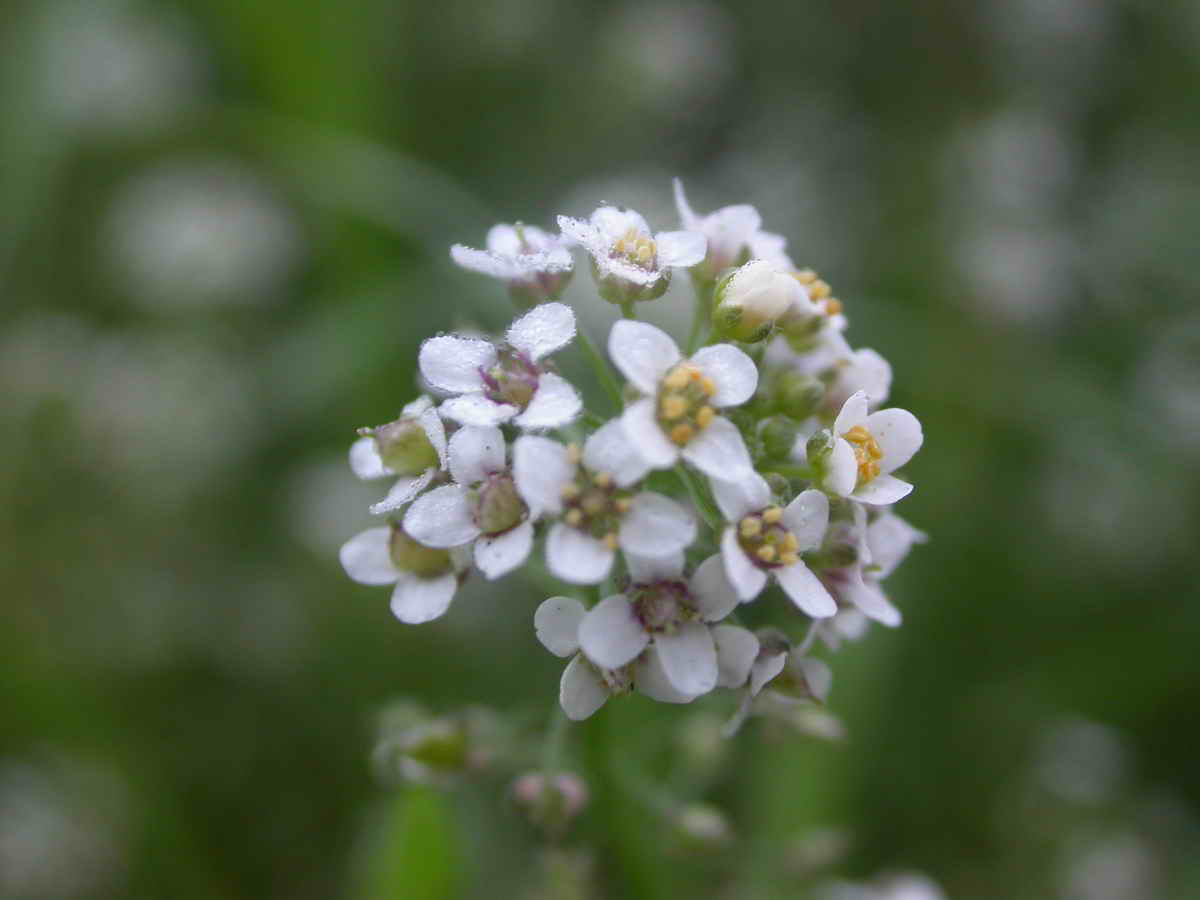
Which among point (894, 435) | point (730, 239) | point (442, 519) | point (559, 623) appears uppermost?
point (730, 239)

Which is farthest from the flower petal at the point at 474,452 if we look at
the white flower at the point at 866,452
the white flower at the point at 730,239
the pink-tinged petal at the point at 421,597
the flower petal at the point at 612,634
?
the white flower at the point at 730,239

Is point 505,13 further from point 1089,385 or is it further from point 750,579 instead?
point 750,579

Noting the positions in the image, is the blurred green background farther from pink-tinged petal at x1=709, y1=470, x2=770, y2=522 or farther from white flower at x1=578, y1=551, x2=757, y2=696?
pink-tinged petal at x1=709, y1=470, x2=770, y2=522

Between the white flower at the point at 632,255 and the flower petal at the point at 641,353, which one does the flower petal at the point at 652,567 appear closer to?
the flower petal at the point at 641,353

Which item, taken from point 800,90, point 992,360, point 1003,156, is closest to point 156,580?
point 992,360

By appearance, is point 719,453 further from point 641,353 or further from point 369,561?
point 369,561

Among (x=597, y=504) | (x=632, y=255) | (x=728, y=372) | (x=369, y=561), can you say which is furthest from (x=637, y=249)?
Answer: (x=369, y=561)

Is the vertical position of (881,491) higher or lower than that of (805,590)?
higher
